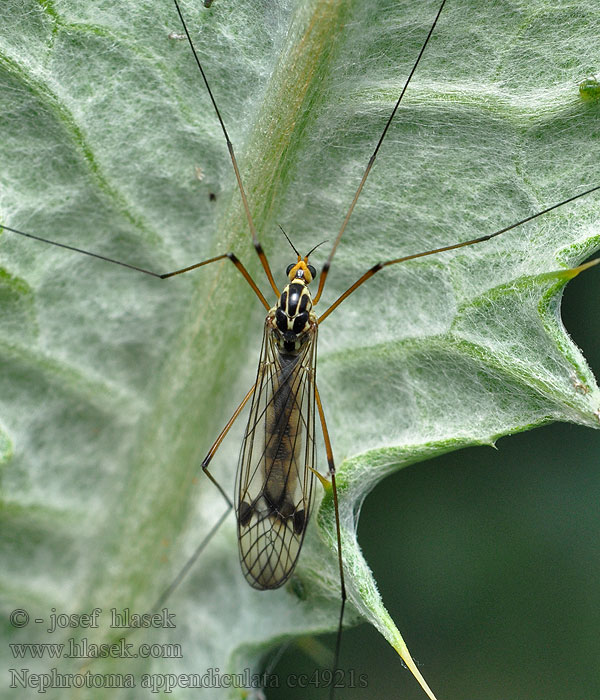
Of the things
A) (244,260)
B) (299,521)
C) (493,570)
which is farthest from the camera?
(493,570)

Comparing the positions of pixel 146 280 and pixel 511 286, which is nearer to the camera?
pixel 511 286

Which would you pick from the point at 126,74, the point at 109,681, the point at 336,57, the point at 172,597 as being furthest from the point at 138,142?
the point at 109,681

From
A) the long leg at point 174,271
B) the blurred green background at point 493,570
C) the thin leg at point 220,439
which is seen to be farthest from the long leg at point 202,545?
the blurred green background at point 493,570

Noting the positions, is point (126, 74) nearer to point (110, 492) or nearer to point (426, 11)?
point (426, 11)

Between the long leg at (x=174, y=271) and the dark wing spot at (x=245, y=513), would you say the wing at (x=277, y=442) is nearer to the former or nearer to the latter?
the dark wing spot at (x=245, y=513)

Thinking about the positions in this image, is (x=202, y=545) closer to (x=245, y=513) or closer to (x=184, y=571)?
(x=184, y=571)

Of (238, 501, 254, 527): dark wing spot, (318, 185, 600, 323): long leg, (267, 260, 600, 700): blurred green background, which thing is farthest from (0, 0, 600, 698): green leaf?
(267, 260, 600, 700): blurred green background

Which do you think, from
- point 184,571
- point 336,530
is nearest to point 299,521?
point 336,530
